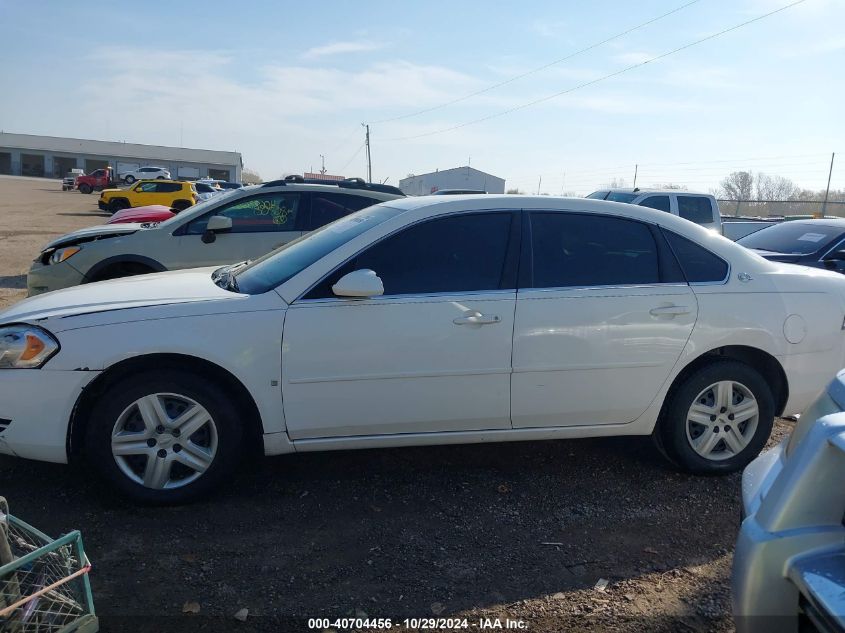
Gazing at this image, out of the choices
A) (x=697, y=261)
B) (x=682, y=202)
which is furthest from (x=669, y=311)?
(x=682, y=202)

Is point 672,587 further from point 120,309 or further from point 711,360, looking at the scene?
point 120,309

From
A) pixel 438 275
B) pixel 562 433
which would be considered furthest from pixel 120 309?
pixel 562 433

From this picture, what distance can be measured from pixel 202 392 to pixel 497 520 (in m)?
1.68

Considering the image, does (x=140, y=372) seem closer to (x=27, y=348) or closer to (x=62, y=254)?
(x=27, y=348)

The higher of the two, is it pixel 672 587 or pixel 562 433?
pixel 562 433

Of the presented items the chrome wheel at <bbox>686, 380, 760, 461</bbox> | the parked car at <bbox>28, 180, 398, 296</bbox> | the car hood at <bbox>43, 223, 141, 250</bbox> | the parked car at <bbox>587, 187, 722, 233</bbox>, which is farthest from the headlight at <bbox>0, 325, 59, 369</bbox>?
the parked car at <bbox>587, 187, 722, 233</bbox>

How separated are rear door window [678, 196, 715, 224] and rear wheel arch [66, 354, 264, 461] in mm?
11643

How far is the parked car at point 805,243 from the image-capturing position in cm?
855

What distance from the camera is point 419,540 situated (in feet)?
11.4

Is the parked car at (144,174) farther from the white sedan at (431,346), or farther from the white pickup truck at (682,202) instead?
the white sedan at (431,346)

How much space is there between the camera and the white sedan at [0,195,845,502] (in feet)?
11.8

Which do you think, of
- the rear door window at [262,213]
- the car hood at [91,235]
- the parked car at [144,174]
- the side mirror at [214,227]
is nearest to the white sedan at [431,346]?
the side mirror at [214,227]

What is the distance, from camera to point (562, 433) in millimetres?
4117

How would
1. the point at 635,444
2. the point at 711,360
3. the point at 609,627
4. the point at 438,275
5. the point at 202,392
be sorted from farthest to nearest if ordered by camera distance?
1. the point at 635,444
2. the point at 711,360
3. the point at 438,275
4. the point at 202,392
5. the point at 609,627
